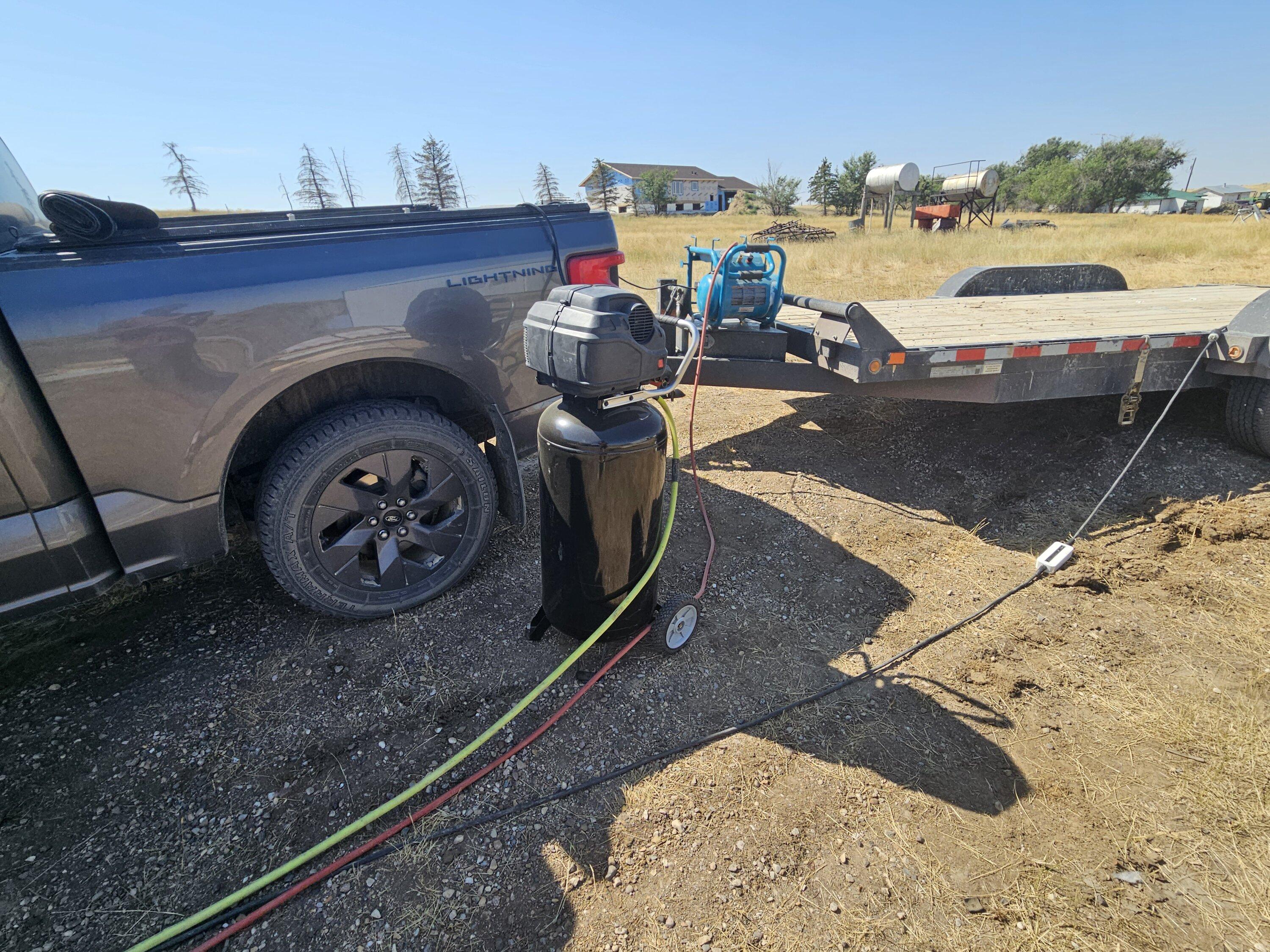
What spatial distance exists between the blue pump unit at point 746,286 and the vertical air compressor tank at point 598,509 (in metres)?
1.88

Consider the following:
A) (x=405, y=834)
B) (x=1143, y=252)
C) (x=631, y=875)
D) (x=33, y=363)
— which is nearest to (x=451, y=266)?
(x=33, y=363)

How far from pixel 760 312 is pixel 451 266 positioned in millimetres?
2157

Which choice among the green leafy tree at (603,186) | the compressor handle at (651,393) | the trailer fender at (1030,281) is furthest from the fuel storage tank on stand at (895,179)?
the green leafy tree at (603,186)

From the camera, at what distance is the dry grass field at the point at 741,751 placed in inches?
66.1

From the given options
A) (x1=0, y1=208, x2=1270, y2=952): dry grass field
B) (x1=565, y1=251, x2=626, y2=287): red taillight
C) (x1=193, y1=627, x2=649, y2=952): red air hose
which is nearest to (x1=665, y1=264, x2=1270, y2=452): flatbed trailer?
(x1=0, y1=208, x2=1270, y2=952): dry grass field

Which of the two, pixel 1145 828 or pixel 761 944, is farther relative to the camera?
pixel 1145 828

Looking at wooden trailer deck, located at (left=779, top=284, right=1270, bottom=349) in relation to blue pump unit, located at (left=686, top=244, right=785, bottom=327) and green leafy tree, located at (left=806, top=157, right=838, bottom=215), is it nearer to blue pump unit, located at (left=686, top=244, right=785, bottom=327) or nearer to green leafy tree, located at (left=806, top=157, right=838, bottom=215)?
blue pump unit, located at (left=686, top=244, right=785, bottom=327)

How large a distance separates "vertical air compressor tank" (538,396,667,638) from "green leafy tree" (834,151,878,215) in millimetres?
54785

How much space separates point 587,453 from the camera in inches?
83.3

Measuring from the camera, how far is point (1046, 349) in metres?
3.51

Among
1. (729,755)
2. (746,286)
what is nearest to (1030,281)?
(746,286)

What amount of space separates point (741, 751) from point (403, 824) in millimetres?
1146

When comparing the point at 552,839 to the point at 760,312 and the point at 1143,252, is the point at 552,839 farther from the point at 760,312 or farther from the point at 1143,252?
the point at 1143,252

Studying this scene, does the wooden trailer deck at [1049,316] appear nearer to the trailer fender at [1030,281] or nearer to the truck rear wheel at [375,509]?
the trailer fender at [1030,281]
